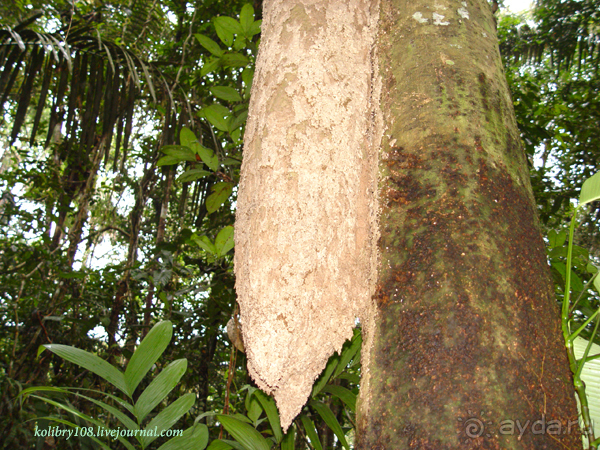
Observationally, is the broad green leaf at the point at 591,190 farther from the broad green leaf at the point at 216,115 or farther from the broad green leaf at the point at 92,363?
the broad green leaf at the point at 216,115

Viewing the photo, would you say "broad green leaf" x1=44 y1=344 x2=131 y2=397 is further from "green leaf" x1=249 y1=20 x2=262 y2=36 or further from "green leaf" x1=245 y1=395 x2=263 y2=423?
"green leaf" x1=249 y1=20 x2=262 y2=36

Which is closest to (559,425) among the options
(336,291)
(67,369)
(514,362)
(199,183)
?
(514,362)

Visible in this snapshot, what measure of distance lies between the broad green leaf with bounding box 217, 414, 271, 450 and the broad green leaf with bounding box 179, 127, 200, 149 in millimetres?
940

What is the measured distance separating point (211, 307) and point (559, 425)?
206 centimetres

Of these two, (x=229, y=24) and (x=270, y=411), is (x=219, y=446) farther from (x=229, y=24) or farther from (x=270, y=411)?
(x=229, y=24)

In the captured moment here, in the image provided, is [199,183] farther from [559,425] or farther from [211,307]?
[559,425]

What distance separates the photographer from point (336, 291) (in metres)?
0.67

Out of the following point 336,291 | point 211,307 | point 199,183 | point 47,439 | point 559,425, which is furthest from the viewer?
point 199,183

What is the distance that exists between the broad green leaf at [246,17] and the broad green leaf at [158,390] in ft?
3.67

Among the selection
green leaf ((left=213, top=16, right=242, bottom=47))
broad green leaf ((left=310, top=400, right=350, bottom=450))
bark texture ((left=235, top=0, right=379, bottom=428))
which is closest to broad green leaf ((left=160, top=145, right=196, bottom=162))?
green leaf ((left=213, top=16, right=242, bottom=47))

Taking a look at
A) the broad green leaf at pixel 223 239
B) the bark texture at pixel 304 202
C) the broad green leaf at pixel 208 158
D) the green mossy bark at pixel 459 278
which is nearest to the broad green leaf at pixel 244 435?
the bark texture at pixel 304 202

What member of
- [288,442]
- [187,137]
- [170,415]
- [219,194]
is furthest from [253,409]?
[187,137]

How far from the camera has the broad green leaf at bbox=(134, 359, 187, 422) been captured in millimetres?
783

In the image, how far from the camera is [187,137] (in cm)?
145
